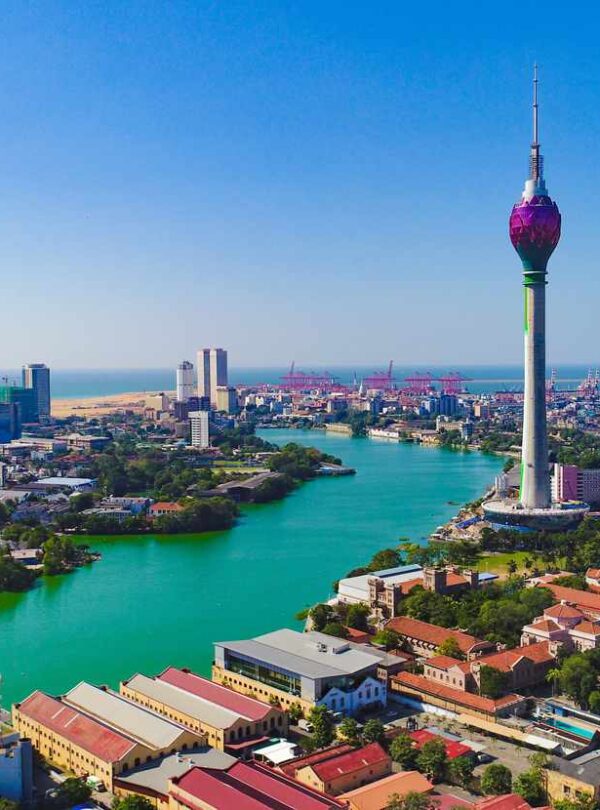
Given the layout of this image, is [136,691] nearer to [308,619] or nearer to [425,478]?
[308,619]

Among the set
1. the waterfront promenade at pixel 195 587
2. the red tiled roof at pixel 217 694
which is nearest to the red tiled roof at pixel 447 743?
the red tiled roof at pixel 217 694

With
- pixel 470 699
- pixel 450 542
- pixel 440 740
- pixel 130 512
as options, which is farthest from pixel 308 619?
pixel 130 512

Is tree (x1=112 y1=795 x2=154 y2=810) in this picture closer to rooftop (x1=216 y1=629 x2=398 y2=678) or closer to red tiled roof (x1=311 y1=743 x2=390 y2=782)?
red tiled roof (x1=311 y1=743 x2=390 y2=782)

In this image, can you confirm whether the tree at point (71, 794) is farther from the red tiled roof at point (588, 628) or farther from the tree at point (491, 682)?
Answer: the red tiled roof at point (588, 628)

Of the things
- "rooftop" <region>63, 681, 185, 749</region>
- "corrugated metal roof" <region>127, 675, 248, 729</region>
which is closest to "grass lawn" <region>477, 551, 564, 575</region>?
"corrugated metal roof" <region>127, 675, 248, 729</region>

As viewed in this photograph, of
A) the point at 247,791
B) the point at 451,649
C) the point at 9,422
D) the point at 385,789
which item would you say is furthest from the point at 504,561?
the point at 9,422

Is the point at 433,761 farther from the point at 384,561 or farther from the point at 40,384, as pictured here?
the point at 40,384
